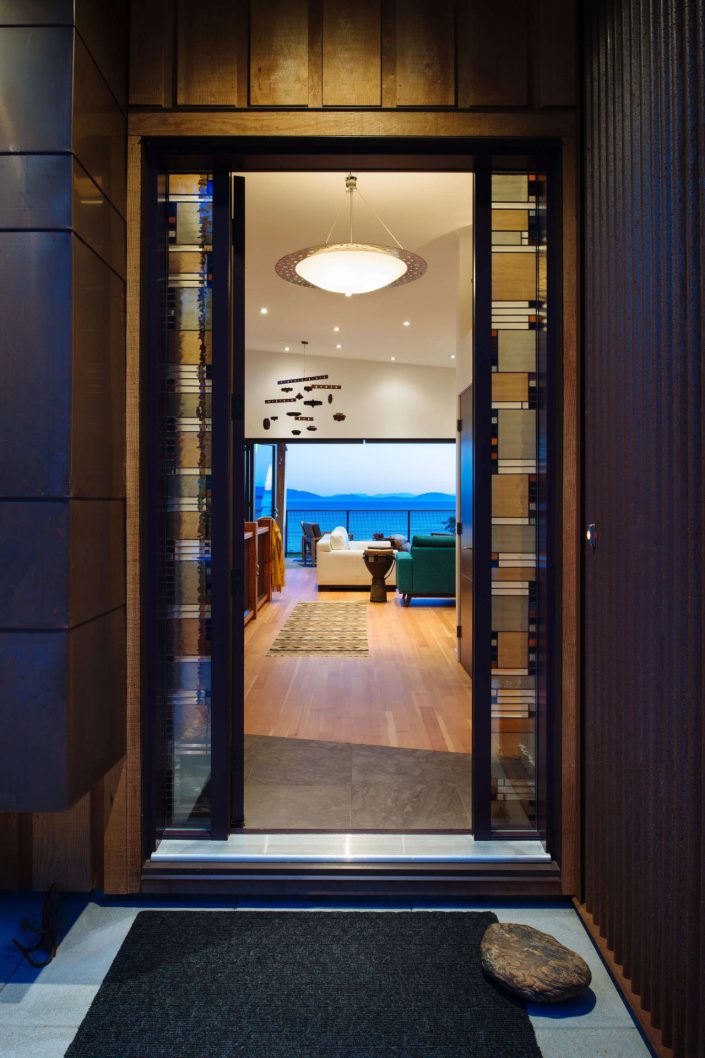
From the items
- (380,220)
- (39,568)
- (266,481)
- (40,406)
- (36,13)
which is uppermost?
(380,220)

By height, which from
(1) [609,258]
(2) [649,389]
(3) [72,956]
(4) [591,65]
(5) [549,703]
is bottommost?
(3) [72,956]

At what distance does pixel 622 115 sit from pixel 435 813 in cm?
253

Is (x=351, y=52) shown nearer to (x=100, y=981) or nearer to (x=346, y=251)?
(x=346, y=251)

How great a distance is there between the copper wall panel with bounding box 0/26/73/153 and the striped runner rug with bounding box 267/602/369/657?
4.62 m

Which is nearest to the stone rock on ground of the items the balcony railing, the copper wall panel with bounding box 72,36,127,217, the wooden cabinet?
the copper wall panel with bounding box 72,36,127,217

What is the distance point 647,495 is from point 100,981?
6.48 ft

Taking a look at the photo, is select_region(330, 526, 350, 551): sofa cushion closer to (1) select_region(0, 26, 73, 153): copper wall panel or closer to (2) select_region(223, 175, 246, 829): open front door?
(2) select_region(223, 175, 246, 829): open front door

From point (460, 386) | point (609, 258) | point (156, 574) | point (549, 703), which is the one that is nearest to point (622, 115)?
point (609, 258)

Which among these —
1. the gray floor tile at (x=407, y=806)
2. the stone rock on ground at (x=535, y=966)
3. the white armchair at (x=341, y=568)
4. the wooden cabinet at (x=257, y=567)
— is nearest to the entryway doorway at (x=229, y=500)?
the gray floor tile at (x=407, y=806)

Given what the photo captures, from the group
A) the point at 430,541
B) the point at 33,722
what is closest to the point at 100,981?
the point at 33,722

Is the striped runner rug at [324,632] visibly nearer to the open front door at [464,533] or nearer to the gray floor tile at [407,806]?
the open front door at [464,533]

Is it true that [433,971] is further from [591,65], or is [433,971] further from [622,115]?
[591,65]

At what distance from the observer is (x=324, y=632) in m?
6.99

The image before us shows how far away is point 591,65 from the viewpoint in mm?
2150
